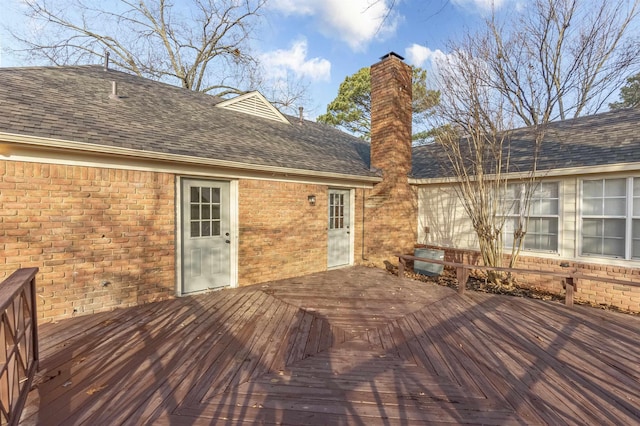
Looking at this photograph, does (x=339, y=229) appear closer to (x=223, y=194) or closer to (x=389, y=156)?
(x=389, y=156)

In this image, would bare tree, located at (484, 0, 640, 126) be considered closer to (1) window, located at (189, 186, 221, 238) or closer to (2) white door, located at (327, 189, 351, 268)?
(2) white door, located at (327, 189, 351, 268)

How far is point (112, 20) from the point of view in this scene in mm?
12188

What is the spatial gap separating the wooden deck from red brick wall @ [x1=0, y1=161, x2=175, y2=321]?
1.15 feet

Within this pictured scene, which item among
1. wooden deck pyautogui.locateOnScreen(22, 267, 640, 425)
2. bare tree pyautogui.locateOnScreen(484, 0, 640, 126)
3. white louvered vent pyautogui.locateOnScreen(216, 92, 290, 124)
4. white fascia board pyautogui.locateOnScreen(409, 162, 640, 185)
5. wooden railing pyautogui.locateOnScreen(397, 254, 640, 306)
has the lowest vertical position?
wooden deck pyautogui.locateOnScreen(22, 267, 640, 425)

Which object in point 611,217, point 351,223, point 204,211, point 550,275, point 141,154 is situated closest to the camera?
point 141,154

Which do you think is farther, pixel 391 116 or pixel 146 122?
pixel 391 116

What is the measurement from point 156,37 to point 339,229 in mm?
14511

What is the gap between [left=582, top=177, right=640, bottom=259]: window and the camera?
205 inches

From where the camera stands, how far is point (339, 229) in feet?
24.2

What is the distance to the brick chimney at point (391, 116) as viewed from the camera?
24.4 ft

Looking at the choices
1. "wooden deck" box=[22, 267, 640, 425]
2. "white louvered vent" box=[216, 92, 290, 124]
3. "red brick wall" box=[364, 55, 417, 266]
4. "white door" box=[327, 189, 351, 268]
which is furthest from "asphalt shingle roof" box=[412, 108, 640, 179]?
"white louvered vent" box=[216, 92, 290, 124]

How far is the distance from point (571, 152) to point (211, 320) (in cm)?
791

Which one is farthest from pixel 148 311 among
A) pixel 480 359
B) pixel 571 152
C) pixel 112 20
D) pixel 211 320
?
pixel 112 20

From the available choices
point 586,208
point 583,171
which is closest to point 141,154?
point 583,171
